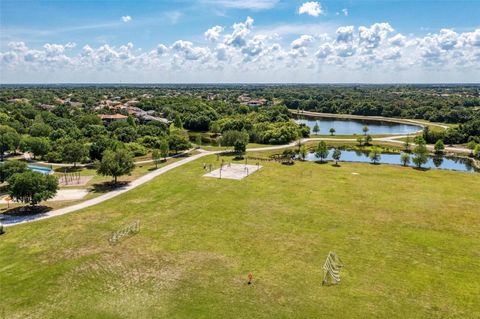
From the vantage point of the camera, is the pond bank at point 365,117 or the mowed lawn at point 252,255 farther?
the pond bank at point 365,117

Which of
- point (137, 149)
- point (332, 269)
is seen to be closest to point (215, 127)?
point (137, 149)

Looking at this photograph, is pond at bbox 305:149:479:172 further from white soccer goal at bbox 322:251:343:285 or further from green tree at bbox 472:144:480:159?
white soccer goal at bbox 322:251:343:285

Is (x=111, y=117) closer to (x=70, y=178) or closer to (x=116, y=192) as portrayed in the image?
(x=70, y=178)

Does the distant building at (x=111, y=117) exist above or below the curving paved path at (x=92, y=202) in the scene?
above

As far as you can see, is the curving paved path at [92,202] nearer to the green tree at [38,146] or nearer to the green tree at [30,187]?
the green tree at [30,187]

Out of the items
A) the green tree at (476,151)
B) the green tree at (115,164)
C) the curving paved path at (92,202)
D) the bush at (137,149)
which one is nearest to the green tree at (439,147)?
the green tree at (476,151)

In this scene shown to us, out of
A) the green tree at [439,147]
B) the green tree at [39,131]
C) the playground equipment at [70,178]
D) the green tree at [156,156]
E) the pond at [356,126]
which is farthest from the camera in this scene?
the pond at [356,126]

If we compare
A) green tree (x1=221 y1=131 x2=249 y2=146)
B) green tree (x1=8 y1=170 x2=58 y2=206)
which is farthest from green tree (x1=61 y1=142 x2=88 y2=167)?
green tree (x1=221 y1=131 x2=249 y2=146)
